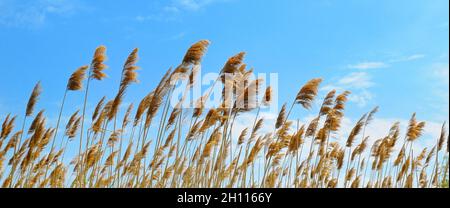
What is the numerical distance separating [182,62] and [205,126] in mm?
979

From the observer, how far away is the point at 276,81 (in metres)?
5.70

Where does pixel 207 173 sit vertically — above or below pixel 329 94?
below

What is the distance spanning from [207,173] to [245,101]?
116 centimetres

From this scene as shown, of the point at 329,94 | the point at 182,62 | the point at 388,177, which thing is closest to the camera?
the point at 182,62
